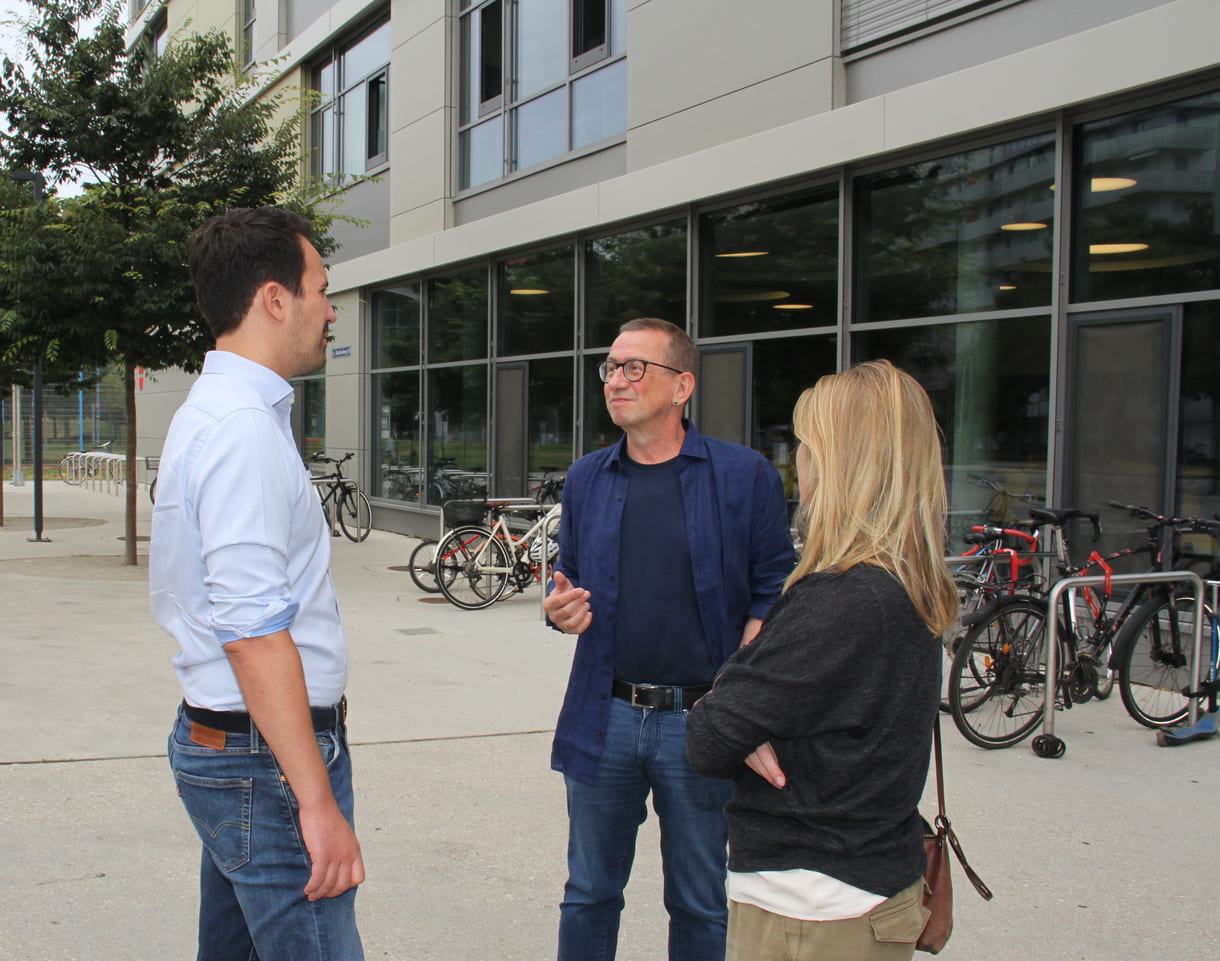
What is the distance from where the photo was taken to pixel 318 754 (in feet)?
5.95

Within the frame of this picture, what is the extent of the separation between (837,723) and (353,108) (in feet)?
60.0

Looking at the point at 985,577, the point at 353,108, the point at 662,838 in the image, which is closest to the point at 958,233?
the point at 985,577

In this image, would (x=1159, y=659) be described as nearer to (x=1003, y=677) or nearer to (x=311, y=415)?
(x=1003, y=677)

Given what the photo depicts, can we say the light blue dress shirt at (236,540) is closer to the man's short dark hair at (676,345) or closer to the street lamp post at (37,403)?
the man's short dark hair at (676,345)

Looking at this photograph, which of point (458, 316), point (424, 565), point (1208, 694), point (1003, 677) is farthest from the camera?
point (458, 316)

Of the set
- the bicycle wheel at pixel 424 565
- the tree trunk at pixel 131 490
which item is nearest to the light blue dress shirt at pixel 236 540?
the bicycle wheel at pixel 424 565

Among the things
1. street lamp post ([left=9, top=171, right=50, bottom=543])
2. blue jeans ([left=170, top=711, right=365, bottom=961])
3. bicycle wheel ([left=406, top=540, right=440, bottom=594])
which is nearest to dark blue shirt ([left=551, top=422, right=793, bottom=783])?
blue jeans ([left=170, top=711, right=365, bottom=961])

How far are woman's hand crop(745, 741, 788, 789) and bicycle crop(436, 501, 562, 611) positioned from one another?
26.4 ft

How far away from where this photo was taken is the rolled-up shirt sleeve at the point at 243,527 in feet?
5.80

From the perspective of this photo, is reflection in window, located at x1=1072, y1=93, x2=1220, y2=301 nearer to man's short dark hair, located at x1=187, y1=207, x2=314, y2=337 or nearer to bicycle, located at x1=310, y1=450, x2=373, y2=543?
man's short dark hair, located at x1=187, y1=207, x2=314, y2=337

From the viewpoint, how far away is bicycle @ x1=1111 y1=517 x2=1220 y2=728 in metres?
5.88

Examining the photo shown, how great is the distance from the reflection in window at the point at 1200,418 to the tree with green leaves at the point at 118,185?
9.03 metres

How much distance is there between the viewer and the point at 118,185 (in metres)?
11.9

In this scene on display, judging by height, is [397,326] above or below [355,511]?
above
